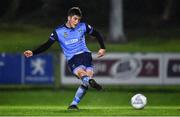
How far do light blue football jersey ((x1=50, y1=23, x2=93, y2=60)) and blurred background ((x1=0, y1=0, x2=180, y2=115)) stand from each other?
13879 millimetres

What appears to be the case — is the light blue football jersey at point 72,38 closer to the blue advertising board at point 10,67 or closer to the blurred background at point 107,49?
the blurred background at point 107,49

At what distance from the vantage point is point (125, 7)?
153ft

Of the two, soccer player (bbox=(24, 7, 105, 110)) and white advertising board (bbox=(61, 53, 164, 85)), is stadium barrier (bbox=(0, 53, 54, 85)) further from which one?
soccer player (bbox=(24, 7, 105, 110))

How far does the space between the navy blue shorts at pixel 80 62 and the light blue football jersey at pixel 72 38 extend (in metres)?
0.08

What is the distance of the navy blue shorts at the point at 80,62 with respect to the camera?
15109 mm

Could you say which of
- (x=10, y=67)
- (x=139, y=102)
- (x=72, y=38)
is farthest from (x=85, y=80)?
(x=10, y=67)

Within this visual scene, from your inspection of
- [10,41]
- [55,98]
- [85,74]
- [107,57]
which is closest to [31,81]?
[55,98]

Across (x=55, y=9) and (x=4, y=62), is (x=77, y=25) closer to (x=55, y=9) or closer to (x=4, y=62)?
(x=4, y=62)

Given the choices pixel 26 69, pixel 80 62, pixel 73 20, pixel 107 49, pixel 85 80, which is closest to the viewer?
pixel 85 80

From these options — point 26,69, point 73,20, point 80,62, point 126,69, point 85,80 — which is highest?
point 73,20

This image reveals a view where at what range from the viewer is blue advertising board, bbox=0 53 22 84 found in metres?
29.8

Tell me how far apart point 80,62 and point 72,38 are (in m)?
0.49

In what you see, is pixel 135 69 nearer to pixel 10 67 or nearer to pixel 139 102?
pixel 10 67

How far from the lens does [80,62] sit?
1512cm
